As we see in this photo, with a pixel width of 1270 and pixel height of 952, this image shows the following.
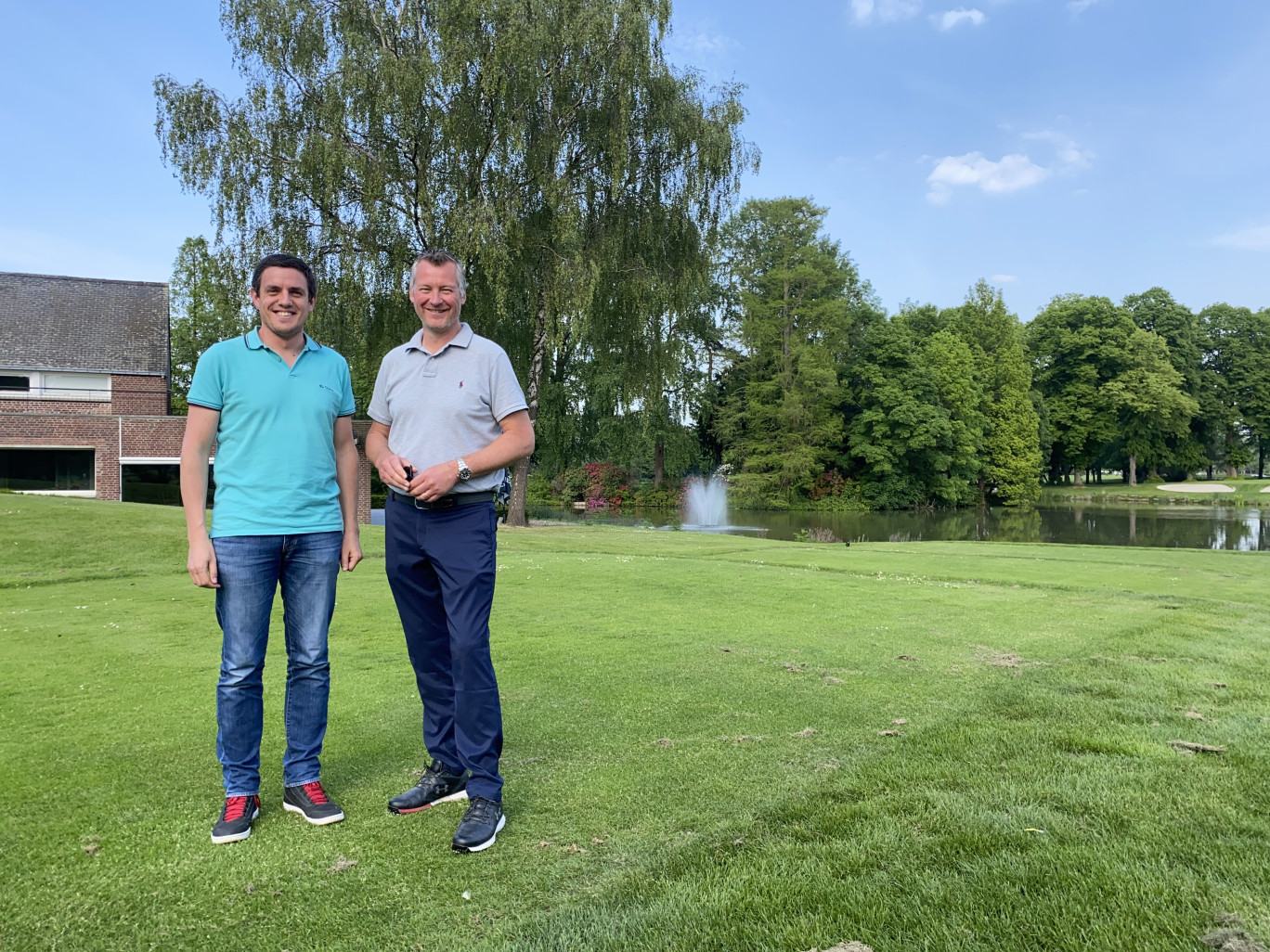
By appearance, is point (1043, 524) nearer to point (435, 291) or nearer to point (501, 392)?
point (501, 392)

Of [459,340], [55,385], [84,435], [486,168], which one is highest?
[486,168]

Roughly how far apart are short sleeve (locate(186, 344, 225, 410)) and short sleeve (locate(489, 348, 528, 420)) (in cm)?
99

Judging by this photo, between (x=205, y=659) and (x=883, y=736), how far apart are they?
4339mm

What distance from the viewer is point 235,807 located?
281 cm

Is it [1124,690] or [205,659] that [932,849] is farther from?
[205,659]

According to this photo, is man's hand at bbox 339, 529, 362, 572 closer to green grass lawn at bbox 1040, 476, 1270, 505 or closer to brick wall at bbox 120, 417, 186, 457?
brick wall at bbox 120, 417, 186, 457

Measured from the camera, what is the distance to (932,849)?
262cm

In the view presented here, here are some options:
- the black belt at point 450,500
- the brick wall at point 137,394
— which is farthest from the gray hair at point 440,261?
the brick wall at point 137,394

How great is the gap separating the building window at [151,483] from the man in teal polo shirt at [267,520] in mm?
26876

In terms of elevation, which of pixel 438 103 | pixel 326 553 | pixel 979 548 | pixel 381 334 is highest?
pixel 438 103

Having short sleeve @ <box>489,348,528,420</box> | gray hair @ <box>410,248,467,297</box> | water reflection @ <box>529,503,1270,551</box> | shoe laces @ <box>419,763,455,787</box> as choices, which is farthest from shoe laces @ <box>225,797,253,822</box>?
water reflection @ <box>529,503,1270,551</box>

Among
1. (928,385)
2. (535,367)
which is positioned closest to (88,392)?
(535,367)

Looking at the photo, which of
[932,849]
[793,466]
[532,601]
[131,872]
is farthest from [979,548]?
[793,466]

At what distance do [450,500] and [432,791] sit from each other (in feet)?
3.66
